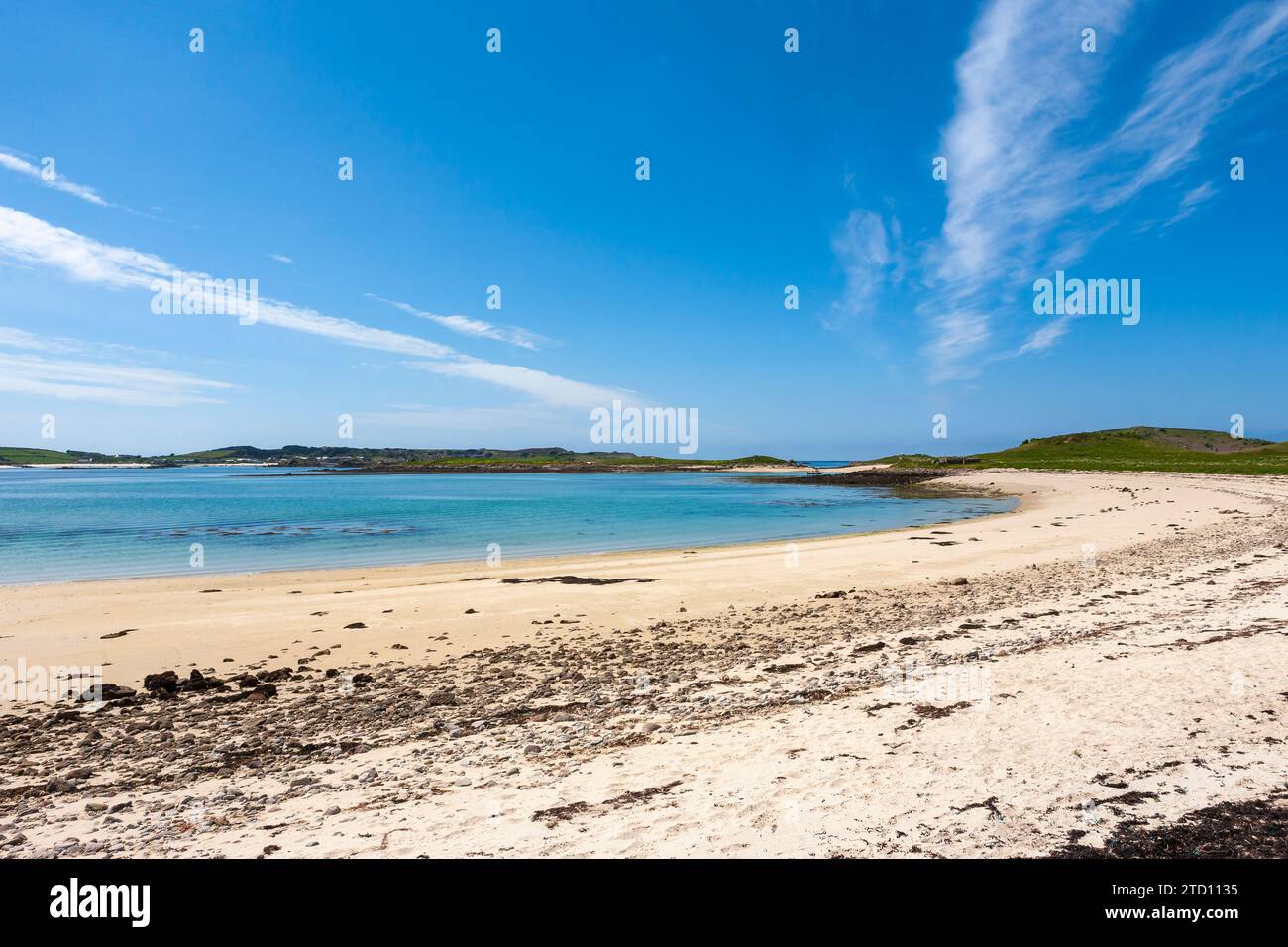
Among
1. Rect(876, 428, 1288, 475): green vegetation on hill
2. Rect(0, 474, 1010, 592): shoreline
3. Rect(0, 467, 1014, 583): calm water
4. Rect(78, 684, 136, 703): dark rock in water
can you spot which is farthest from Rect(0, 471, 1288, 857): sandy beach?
Rect(876, 428, 1288, 475): green vegetation on hill

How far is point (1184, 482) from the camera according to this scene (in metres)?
61.4

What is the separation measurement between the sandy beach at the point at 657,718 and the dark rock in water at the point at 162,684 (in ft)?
1.31

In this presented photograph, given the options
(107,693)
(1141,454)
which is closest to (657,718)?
(107,693)

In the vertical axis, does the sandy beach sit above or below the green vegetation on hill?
below

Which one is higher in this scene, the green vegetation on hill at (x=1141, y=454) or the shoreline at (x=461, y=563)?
the green vegetation on hill at (x=1141, y=454)

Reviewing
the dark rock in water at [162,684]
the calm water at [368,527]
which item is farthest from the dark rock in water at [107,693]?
the calm water at [368,527]

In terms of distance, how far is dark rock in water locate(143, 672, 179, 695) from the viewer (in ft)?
32.1

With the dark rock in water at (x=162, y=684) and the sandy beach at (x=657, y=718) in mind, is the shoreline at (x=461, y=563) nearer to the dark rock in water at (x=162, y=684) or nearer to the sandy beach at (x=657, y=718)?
the sandy beach at (x=657, y=718)

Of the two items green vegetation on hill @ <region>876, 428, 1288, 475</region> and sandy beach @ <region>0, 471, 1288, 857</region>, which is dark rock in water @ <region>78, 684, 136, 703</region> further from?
green vegetation on hill @ <region>876, 428, 1288, 475</region>

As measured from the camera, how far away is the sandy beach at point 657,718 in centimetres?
528

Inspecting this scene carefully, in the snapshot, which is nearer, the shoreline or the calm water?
the shoreline

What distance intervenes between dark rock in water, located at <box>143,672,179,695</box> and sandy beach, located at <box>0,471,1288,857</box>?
399mm

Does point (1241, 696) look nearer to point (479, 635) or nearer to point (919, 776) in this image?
point (919, 776)
